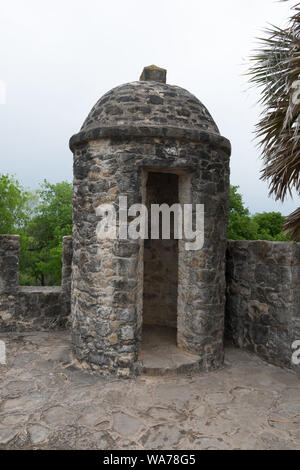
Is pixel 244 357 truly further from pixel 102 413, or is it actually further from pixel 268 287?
pixel 102 413

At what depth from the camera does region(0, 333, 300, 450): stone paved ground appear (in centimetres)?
357

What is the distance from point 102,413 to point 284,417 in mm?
Result: 2060

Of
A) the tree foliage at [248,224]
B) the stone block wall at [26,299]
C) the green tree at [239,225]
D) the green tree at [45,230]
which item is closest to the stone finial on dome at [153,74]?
the stone block wall at [26,299]

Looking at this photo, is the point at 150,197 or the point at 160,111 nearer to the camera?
the point at 160,111

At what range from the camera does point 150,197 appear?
24.5ft

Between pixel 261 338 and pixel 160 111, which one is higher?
pixel 160 111

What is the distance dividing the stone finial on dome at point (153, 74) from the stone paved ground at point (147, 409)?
459 cm

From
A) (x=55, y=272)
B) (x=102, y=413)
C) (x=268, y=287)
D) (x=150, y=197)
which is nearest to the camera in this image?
(x=102, y=413)

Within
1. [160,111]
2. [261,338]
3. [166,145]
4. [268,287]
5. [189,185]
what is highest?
[160,111]

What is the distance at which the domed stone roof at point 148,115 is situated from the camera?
4926 mm

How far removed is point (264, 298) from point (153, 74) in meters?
4.00

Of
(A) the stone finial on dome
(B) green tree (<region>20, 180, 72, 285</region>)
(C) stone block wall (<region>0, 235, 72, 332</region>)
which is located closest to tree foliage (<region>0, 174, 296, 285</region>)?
(B) green tree (<region>20, 180, 72, 285</region>)
